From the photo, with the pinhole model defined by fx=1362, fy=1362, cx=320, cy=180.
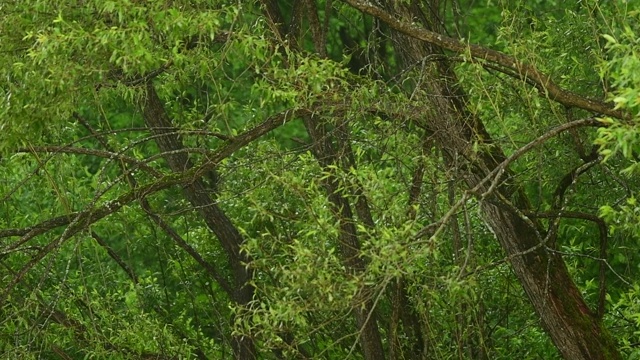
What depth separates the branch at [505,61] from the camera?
7.49m

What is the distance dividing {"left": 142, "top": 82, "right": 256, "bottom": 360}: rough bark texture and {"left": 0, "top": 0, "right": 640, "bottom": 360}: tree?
0.02m

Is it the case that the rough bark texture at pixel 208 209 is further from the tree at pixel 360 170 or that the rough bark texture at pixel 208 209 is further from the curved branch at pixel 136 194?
the curved branch at pixel 136 194

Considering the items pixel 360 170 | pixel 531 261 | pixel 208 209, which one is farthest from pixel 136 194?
pixel 531 261

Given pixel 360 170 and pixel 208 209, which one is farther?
pixel 208 209

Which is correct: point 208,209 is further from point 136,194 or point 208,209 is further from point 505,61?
point 505,61

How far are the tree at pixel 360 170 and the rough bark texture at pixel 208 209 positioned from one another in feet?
0.06

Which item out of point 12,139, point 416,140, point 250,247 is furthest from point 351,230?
point 12,139

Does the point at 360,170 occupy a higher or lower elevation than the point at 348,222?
higher

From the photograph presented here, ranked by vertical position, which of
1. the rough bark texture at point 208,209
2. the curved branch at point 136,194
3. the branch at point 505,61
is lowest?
the rough bark texture at point 208,209

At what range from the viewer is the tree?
23.1ft

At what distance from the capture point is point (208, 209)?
11.0 metres

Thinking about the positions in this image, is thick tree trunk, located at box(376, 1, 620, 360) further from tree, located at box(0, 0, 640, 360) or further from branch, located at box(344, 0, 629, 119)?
branch, located at box(344, 0, 629, 119)

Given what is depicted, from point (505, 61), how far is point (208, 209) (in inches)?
158

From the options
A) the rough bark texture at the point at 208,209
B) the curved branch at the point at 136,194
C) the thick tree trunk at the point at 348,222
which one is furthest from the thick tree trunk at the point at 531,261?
the rough bark texture at the point at 208,209
